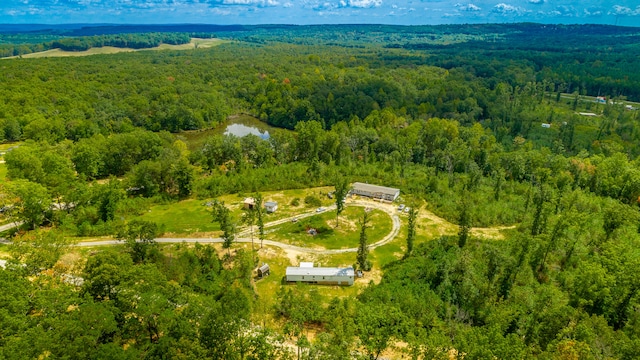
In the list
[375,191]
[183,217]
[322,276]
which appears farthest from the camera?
[375,191]

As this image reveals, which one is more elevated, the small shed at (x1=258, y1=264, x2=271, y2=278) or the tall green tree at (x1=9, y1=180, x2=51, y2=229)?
the tall green tree at (x1=9, y1=180, x2=51, y2=229)

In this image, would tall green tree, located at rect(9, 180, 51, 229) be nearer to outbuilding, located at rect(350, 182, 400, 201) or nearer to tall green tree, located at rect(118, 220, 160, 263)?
tall green tree, located at rect(118, 220, 160, 263)

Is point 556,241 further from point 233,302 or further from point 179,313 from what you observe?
point 179,313

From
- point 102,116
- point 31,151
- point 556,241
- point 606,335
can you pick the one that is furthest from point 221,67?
point 606,335

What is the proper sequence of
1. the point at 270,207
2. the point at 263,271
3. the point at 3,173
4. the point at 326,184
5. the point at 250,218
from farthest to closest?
the point at 326,184 → the point at 3,173 → the point at 270,207 → the point at 250,218 → the point at 263,271

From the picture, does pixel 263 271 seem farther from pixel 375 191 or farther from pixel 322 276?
pixel 375 191

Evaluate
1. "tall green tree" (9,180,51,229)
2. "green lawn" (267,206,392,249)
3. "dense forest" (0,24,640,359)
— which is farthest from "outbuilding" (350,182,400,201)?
"tall green tree" (9,180,51,229)

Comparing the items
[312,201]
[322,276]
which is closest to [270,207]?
[312,201]
